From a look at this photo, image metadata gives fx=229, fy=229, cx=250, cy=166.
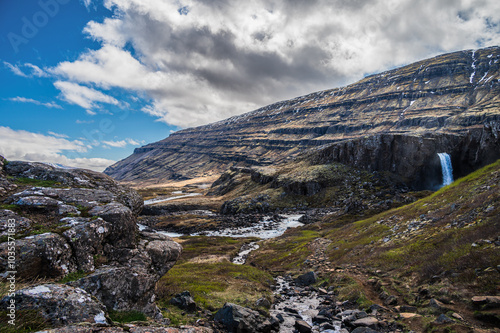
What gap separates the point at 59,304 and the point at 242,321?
1092cm

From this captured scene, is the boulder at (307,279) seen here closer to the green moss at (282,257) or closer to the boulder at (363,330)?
the green moss at (282,257)

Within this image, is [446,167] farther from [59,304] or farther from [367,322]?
[59,304]

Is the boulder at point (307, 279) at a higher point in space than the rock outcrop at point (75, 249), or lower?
lower

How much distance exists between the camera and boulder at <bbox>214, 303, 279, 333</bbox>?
15.0 meters

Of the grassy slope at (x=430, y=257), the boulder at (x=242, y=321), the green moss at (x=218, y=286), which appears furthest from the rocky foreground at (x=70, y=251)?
the grassy slope at (x=430, y=257)

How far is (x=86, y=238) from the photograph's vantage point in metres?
13.4

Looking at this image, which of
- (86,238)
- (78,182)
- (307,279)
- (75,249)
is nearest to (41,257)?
(75,249)

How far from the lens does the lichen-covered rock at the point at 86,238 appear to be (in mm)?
12695

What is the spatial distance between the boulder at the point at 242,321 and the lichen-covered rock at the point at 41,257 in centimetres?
982

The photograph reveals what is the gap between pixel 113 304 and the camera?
12.2 meters

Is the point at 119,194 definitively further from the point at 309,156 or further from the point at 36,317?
the point at 309,156

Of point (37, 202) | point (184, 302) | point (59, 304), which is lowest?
point (184, 302)

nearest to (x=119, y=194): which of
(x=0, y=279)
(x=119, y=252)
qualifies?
(x=119, y=252)

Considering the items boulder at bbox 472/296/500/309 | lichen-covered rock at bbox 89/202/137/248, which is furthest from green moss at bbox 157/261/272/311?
boulder at bbox 472/296/500/309
